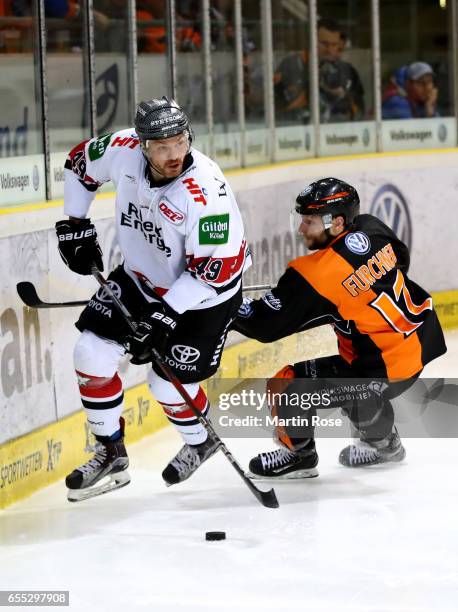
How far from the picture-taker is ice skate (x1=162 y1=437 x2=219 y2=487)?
379 cm

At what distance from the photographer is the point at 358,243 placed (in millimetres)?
3996

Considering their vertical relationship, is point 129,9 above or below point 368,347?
above

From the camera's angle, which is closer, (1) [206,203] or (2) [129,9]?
(1) [206,203]

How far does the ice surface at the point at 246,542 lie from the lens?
2910mm

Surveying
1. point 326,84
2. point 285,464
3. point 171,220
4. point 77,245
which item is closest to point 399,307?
point 285,464

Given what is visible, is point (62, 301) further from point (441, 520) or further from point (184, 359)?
point (441, 520)

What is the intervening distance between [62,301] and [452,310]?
3.24 metres

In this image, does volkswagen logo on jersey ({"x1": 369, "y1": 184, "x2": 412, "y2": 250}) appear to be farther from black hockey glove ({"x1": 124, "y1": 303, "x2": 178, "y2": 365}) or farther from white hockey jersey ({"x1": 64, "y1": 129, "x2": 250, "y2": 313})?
black hockey glove ({"x1": 124, "y1": 303, "x2": 178, "y2": 365})

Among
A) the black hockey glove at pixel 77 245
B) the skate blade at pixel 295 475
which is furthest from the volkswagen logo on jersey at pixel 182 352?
the skate blade at pixel 295 475

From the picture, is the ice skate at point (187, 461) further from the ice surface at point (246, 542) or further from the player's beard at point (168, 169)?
the player's beard at point (168, 169)

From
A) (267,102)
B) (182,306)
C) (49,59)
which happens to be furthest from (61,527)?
(267,102)

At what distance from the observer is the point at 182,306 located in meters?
3.46

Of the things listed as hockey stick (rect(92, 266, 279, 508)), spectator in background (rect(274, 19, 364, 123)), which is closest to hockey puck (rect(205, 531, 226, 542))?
hockey stick (rect(92, 266, 279, 508))

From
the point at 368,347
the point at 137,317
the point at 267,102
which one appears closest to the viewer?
the point at 137,317
